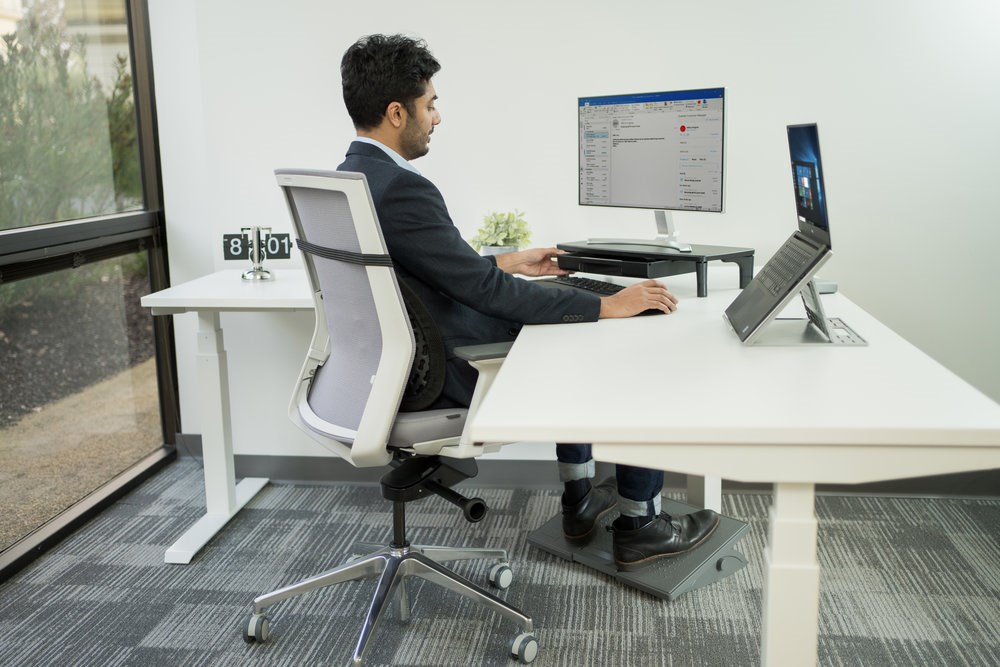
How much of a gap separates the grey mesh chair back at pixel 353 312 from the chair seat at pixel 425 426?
3 centimetres

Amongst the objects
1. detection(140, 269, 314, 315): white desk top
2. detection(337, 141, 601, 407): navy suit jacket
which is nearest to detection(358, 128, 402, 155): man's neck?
detection(337, 141, 601, 407): navy suit jacket

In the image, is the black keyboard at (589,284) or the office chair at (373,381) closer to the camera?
the office chair at (373,381)

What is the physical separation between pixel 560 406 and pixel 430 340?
2.25ft

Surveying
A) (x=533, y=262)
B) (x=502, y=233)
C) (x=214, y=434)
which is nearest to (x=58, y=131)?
(x=214, y=434)

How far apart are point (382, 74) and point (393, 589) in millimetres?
1251

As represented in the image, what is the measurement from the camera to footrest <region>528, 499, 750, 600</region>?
8.25ft

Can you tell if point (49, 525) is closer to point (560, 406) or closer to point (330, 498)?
point (330, 498)

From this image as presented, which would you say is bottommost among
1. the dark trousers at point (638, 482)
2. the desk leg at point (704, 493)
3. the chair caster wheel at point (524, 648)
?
the chair caster wheel at point (524, 648)

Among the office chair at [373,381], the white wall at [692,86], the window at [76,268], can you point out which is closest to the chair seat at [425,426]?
the office chair at [373,381]

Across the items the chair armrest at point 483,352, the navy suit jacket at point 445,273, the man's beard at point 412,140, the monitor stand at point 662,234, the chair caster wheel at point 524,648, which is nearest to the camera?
the chair armrest at point 483,352

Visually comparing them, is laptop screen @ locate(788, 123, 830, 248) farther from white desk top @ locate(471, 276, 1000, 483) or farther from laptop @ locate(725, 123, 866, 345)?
white desk top @ locate(471, 276, 1000, 483)

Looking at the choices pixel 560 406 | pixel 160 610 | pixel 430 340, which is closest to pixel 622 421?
pixel 560 406

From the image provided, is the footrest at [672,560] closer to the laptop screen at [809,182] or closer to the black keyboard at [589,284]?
the black keyboard at [589,284]

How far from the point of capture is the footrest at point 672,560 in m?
2.52
